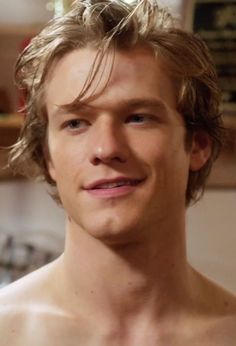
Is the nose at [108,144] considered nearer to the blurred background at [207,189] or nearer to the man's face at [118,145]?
the man's face at [118,145]

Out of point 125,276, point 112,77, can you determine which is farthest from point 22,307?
point 112,77

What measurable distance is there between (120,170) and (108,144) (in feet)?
0.13

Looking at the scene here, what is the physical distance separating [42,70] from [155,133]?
0.66ft

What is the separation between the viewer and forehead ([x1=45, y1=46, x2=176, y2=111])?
0.92m

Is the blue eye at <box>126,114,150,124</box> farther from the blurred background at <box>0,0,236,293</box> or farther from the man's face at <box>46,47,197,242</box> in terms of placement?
the blurred background at <box>0,0,236,293</box>

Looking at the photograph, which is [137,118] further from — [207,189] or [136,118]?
[207,189]

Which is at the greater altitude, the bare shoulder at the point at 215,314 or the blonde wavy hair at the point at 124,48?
the blonde wavy hair at the point at 124,48

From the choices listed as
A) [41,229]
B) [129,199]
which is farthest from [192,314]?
[41,229]

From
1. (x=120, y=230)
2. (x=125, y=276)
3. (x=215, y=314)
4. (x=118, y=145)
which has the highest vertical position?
(x=118, y=145)

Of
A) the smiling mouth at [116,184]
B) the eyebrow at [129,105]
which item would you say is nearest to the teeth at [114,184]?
the smiling mouth at [116,184]

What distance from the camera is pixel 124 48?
944 mm

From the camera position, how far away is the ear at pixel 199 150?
1.05 meters

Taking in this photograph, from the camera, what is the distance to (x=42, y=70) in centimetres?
100

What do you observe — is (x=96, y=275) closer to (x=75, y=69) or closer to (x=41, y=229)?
(x=75, y=69)
